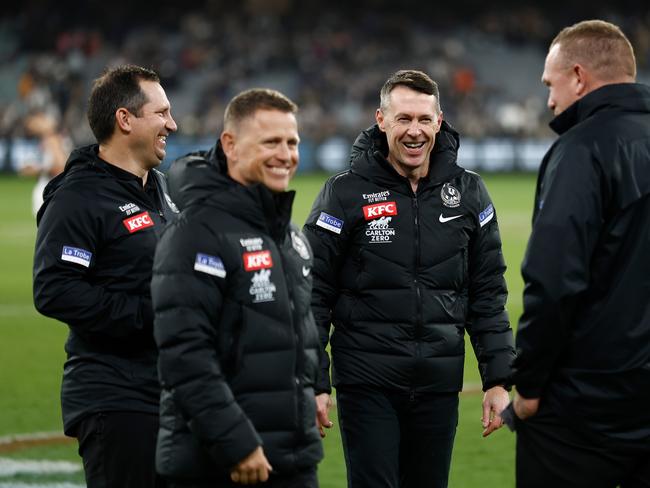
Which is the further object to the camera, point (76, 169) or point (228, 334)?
point (76, 169)

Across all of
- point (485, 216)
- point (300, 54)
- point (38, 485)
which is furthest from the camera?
point (300, 54)

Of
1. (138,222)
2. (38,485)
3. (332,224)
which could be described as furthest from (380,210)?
(38,485)

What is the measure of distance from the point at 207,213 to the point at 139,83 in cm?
121

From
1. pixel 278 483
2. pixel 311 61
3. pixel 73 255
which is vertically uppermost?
pixel 311 61

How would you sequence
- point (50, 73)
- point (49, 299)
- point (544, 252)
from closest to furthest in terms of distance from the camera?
point (544, 252)
point (49, 299)
point (50, 73)

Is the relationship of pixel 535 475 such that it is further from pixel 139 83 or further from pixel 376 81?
pixel 376 81

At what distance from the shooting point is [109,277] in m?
4.46

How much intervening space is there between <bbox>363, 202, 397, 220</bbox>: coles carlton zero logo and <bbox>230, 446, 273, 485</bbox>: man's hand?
156 centimetres

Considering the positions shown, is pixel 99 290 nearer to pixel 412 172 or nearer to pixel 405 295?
pixel 405 295

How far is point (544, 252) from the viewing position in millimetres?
3629

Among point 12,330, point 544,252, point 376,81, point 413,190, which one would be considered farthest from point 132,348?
point 376,81

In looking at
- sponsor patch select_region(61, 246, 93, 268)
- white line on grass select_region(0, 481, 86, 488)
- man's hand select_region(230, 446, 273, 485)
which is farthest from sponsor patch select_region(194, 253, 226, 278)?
white line on grass select_region(0, 481, 86, 488)

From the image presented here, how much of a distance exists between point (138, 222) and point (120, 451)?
848mm

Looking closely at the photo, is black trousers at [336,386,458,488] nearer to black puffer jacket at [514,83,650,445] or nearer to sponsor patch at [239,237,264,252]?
black puffer jacket at [514,83,650,445]
